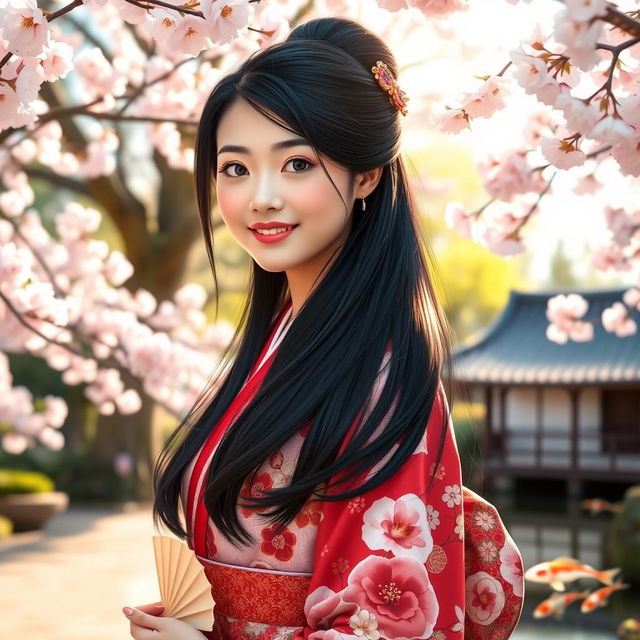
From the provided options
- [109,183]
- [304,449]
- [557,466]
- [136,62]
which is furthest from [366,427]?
[557,466]

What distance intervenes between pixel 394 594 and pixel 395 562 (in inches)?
2.0

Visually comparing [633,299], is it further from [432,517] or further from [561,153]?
[432,517]

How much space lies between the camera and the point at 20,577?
8.70 m

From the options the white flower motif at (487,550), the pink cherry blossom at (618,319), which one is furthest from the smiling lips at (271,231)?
the pink cherry blossom at (618,319)

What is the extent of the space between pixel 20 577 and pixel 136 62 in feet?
17.4

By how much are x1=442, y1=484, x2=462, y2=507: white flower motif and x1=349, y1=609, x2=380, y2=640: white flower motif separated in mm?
235

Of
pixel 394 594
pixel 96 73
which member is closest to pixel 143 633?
pixel 394 594

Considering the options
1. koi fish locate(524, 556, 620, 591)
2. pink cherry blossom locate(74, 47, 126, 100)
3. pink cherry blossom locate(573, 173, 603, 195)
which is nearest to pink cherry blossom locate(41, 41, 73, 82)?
pink cherry blossom locate(74, 47, 126, 100)

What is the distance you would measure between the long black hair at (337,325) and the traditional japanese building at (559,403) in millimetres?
14693

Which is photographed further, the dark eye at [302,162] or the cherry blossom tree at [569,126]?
the dark eye at [302,162]

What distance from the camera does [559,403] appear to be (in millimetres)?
17531

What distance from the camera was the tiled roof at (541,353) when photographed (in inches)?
640

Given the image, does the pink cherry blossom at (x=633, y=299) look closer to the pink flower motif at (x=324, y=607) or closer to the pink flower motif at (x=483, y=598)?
the pink flower motif at (x=483, y=598)

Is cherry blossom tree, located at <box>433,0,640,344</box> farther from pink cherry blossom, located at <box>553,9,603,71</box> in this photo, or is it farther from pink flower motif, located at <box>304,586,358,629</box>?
pink flower motif, located at <box>304,586,358,629</box>
